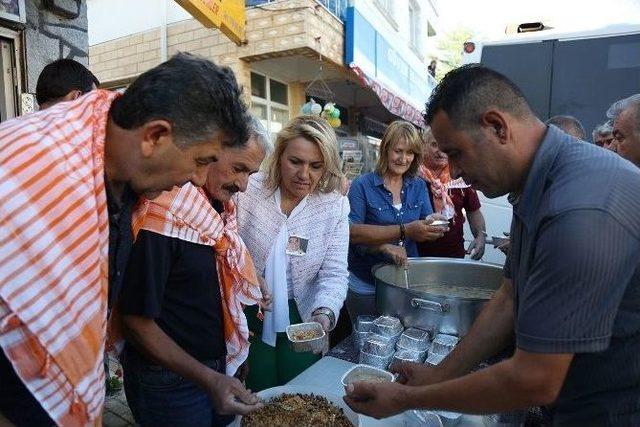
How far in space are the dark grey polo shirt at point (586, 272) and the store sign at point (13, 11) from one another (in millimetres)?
3337

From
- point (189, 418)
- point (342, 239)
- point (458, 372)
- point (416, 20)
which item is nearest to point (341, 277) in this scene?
point (342, 239)

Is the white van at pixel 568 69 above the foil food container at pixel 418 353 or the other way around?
above

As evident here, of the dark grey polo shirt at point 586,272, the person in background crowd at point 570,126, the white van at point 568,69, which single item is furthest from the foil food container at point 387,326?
the white van at point 568,69

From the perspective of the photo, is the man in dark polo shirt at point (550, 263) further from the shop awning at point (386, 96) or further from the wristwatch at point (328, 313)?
the shop awning at point (386, 96)

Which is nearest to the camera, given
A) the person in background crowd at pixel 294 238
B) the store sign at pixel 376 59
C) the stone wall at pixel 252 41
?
the person in background crowd at pixel 294 238

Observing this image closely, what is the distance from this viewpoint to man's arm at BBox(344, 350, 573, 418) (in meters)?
0.94

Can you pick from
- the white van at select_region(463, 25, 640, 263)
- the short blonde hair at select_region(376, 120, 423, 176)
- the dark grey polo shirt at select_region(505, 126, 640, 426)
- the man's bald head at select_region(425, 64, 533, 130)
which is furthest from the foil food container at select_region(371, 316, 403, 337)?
the white van at select_region(463, 25, 640, 263)

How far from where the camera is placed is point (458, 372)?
1520 millimetres

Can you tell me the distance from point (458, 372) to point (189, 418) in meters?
0.99

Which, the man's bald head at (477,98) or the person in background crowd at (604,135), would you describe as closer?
the man's bald head at (477,98)

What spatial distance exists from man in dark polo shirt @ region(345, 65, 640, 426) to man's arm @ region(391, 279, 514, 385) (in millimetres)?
313

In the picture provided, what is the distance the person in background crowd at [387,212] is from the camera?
2730mm

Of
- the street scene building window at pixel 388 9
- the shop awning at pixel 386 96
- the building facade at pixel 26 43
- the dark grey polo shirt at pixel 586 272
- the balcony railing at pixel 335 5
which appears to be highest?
the street scene building window at pixel 388 9

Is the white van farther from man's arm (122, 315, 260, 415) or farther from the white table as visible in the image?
man's arm (122, 315, 260, 415)
